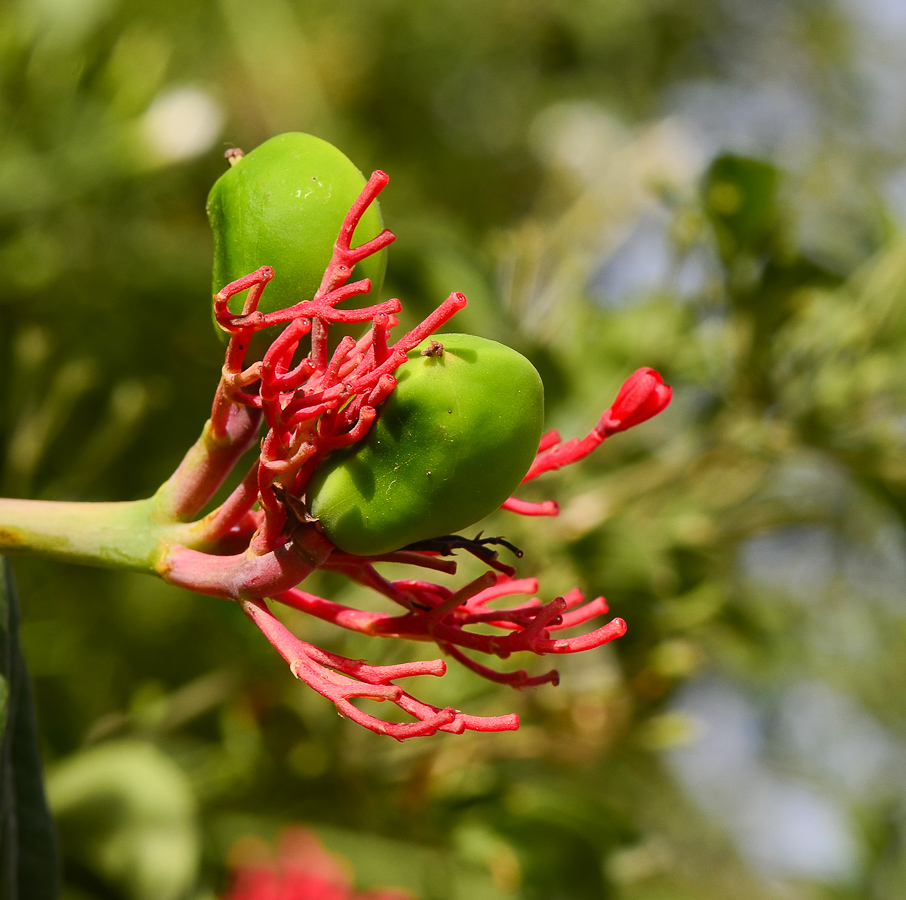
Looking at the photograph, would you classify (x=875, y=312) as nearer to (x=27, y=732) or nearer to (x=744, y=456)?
(x=744, y=456)

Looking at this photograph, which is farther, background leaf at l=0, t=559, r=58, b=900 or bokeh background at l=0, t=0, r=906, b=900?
bokeh background at l=0, t=0, r=906, b=900

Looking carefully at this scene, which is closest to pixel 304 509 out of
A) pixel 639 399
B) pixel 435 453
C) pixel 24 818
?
pixel 435 453

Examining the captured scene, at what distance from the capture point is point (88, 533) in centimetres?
52

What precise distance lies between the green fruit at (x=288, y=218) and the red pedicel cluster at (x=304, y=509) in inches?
0.9

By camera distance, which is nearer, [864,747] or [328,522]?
[328,522]

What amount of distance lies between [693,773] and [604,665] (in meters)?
1.66

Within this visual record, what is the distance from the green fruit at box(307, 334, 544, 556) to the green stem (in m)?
0.10

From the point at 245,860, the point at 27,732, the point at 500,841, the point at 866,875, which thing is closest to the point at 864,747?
the point at 866,875

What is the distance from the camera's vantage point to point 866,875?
6.46 ft

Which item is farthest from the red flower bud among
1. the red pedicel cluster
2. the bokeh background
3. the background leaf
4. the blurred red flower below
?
the blurred red flower below

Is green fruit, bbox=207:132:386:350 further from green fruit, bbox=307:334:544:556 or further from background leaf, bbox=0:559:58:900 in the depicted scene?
background leaf, bbox=0:559:58:900

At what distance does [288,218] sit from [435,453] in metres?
0.16

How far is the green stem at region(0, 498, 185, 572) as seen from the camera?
1.67 ft

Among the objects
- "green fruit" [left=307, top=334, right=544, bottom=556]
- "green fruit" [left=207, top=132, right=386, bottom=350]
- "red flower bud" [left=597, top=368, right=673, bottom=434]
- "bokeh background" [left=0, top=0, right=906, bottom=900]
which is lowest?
"bokeh background" [left=0, top=0, right=906, bottom=900]
